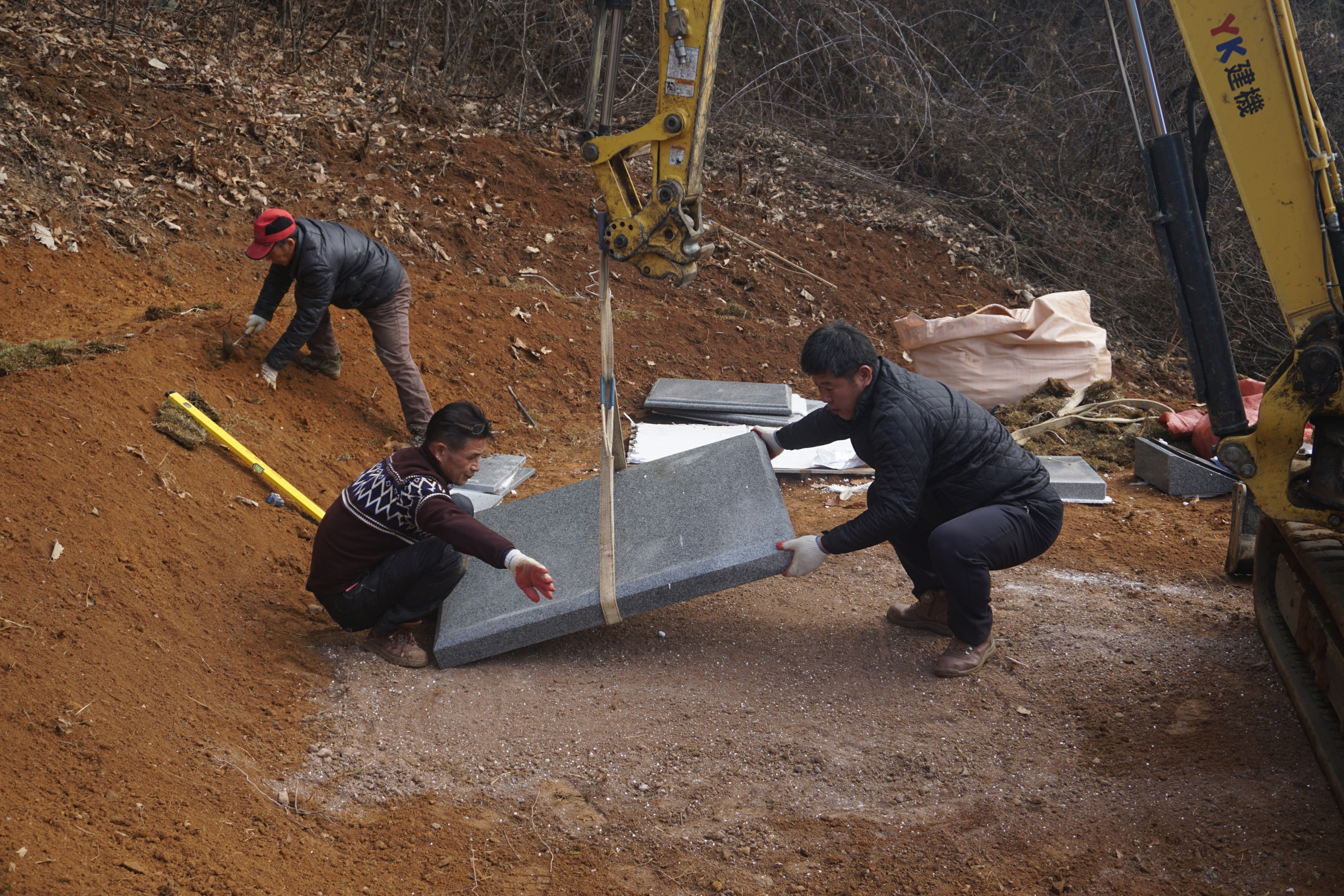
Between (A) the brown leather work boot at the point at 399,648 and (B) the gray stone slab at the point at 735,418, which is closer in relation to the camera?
(A) the brown leather work boot at the point at 399,648

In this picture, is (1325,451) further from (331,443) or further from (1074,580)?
(331,443)

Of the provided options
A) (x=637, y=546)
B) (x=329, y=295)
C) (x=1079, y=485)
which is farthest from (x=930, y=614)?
(x=329, y=295)

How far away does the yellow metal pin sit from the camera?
486 centimetres

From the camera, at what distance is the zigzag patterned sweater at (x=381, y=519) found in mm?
3434

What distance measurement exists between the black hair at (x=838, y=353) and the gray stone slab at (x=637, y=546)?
24.4 inches

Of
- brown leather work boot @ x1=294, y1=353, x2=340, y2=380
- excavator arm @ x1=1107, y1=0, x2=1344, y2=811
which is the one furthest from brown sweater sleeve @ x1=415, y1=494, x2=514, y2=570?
brown leather work boot @ x1=294, y1=353, x2=340, y2=380

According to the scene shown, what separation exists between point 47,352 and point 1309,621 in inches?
235

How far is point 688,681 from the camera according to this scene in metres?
3.62

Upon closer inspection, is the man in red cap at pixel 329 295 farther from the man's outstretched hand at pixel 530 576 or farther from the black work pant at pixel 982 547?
the black work pant at pixel 982 547

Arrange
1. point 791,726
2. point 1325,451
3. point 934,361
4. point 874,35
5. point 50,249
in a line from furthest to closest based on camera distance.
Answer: point 874,35 → point 934,361 → point 50,249 → point 791,726 → point 1325,451

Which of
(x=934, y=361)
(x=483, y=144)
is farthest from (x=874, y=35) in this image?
(x=934, y=361)

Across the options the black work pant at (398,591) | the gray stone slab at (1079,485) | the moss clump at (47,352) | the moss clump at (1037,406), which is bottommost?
the gray stone slab at (1079,485)

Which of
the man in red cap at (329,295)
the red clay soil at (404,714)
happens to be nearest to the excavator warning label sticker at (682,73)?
the red clay soil at (404,714)

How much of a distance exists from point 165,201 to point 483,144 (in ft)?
10.6
